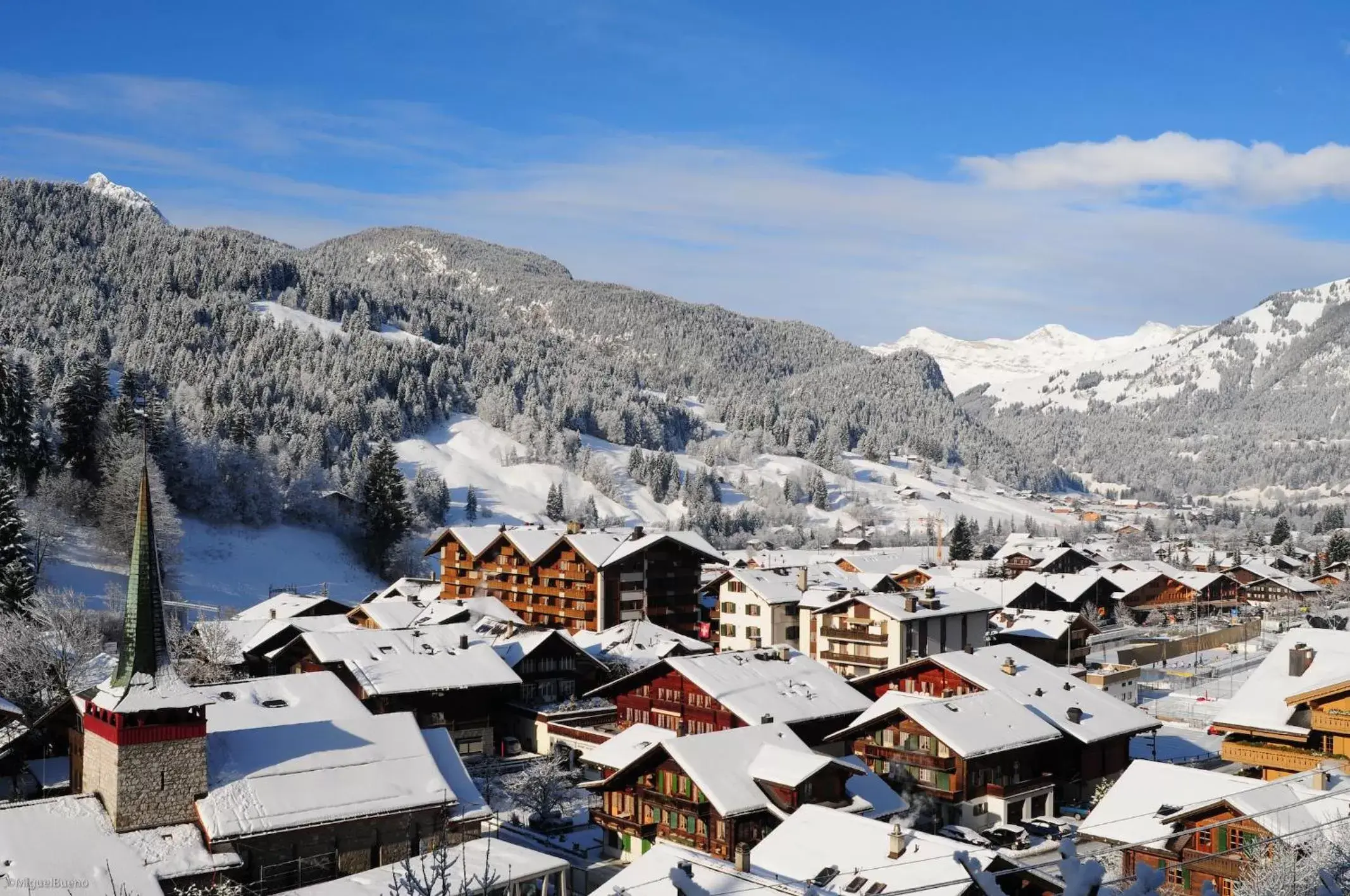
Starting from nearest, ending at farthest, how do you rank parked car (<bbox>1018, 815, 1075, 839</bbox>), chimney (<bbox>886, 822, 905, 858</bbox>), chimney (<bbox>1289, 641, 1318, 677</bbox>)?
chimney (<bbox>886, 822, 905, 858</bbox>) → chimney (<bbox>1289, 641, 1318, 677</bbox>) → parked car (<bbox>1018, 815, 1075, 839</bbox>)

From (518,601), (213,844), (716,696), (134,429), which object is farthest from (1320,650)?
(134,429)

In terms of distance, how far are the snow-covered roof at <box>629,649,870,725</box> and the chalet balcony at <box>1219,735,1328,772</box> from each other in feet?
51.6

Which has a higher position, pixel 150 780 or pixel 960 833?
pixel 150 780

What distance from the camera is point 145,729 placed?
1217 inches

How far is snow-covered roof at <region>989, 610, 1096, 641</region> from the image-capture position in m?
74.7

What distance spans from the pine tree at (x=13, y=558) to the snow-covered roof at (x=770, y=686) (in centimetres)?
3460

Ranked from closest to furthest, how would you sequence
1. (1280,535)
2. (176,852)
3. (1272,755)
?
1. (176,852)
2. (1272,755)
3. (1280,535)

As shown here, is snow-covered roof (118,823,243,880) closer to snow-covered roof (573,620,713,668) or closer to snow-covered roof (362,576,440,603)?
snow-covered roof (573,620,713,668)

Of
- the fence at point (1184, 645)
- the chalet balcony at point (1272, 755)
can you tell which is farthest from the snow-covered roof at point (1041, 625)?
the chalet balcony at point (1272, 755)

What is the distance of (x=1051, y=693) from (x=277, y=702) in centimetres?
2974

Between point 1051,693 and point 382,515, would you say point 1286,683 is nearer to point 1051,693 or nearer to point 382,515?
point 1051,693

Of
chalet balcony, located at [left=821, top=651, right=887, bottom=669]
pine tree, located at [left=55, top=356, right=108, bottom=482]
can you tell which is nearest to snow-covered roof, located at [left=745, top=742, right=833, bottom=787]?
chalet balcony, located at [left=821, top=651, right=887, bottom=669]

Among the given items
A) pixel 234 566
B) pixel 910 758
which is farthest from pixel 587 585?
pixel 910 758

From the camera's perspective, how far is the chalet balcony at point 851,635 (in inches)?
2682
